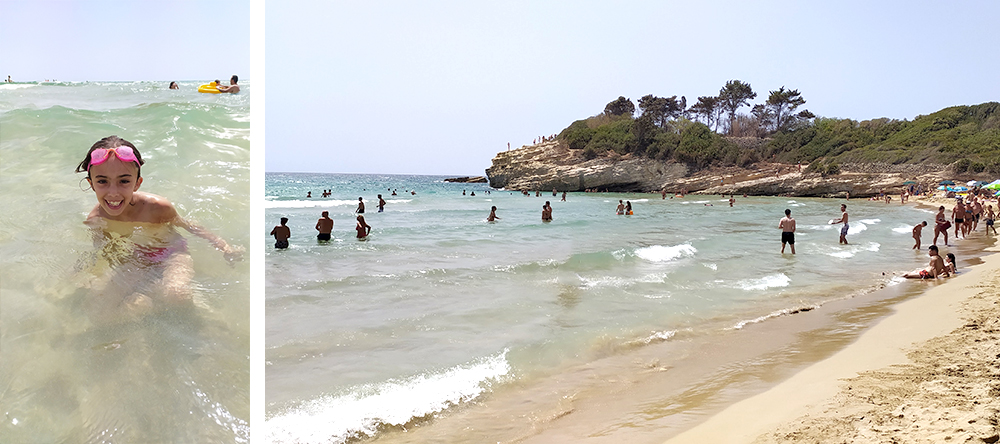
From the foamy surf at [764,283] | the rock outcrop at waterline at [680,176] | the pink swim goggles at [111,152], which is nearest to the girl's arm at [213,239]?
the pink swim goggles at [111,152]

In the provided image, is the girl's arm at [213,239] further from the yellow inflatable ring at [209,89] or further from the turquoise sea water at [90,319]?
the yellow inflatable ring at [209,89]

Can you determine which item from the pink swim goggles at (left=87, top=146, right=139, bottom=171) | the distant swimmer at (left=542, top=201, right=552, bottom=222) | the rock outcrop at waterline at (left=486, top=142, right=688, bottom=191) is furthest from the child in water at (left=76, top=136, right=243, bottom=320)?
the rock outcrop at waterline at (left=486, top=142, right=688, bottom=191)

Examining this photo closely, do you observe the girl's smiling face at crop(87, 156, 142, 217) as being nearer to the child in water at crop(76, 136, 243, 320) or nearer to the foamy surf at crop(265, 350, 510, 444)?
the child in water at crop(76, 136, 243, 320)

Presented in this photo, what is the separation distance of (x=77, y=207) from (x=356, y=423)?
178cm

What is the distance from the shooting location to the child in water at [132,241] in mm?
1855

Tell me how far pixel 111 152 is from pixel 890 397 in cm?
395

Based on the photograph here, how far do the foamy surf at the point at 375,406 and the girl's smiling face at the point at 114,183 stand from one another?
4.83ft

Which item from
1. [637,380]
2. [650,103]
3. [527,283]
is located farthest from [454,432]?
→ [650,103]

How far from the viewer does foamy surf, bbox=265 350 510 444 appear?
300 centimetres

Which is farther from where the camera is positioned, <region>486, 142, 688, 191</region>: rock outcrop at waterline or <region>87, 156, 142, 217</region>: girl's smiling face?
<region>486, 142, 688, 191</region>: rock outcrop at waterline

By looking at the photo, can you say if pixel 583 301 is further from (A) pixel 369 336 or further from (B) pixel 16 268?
(B) pixel 16 268

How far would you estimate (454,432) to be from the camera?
3039mm

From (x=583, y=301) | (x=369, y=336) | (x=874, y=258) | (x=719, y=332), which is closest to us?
(x=369, y=336)

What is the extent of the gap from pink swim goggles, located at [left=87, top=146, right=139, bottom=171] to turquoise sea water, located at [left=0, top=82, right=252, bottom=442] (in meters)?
0.32
